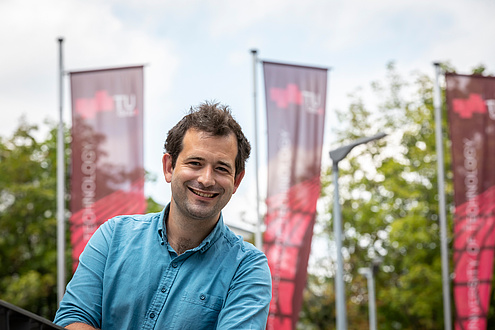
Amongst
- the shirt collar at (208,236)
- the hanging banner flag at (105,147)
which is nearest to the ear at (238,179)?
the shirt collar at (208,236)

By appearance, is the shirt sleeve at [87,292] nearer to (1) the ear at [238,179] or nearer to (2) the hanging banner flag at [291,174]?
(1) the ear at [238,179]

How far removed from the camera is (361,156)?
24844 mm

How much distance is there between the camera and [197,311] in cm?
222

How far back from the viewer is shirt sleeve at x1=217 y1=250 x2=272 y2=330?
2.20 meters

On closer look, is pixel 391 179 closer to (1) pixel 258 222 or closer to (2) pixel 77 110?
(1) pixel 258 222

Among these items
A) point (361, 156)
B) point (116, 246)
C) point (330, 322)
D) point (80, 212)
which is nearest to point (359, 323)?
point (330, 322)

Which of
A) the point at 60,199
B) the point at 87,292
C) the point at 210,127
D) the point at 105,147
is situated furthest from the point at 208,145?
the point at 60,199

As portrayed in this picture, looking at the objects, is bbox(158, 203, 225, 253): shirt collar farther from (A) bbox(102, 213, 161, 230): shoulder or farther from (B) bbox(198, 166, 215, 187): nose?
(B) bbox(198, 166, 215, 187): nose

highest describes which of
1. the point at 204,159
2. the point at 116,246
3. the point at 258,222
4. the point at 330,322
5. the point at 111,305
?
the point at 204,159

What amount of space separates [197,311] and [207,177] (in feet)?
1.50

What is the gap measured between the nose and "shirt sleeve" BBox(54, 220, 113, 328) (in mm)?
444

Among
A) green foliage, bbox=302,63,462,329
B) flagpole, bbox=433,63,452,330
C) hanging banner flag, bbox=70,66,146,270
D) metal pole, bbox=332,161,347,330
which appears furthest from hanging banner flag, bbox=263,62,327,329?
green foliage, bbox=302,63,462,329

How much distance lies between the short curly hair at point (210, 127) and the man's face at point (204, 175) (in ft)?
0.07

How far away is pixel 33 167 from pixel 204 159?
23.4 meters
